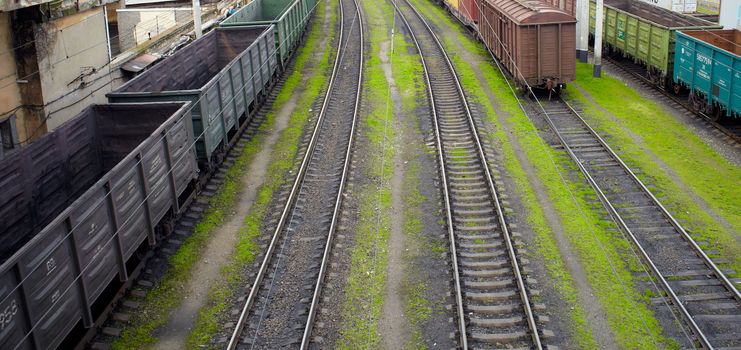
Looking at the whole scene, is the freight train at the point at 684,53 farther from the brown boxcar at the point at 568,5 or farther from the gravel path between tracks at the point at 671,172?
the brown boxcar at the point at 568,5

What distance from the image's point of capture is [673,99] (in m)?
23.2

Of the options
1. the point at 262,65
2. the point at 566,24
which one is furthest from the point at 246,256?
the point at 566,24

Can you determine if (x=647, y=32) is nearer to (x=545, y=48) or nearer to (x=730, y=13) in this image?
(x=545, y=48)

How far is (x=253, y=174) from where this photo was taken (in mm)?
17859

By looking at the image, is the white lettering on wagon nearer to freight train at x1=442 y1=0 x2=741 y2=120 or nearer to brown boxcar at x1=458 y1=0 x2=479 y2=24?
freight train at x1=442 y1=0 x2=741 y2=120

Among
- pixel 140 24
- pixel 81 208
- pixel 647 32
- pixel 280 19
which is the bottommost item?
pixel 81 208

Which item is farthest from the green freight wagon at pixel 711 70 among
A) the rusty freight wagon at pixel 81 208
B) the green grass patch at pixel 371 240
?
the rusty freight wagon at pixel 81 208

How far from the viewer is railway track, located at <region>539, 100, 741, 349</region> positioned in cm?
1072

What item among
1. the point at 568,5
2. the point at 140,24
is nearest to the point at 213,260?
the point at 140,24

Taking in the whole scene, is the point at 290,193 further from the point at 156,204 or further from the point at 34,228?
the point at 34,228

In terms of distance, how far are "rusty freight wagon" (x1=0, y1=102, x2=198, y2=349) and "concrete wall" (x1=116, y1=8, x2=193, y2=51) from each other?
16.6 meters

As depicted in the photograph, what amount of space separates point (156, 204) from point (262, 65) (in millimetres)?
10909

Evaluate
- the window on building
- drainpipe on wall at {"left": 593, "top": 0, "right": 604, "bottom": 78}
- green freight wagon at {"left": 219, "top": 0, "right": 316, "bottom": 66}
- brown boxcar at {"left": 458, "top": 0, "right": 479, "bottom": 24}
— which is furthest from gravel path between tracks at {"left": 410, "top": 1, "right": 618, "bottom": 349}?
brown boxcar at {"left": 458, "top": 0, "right": 479, "bottom": 24}

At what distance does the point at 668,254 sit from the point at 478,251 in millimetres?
3487
